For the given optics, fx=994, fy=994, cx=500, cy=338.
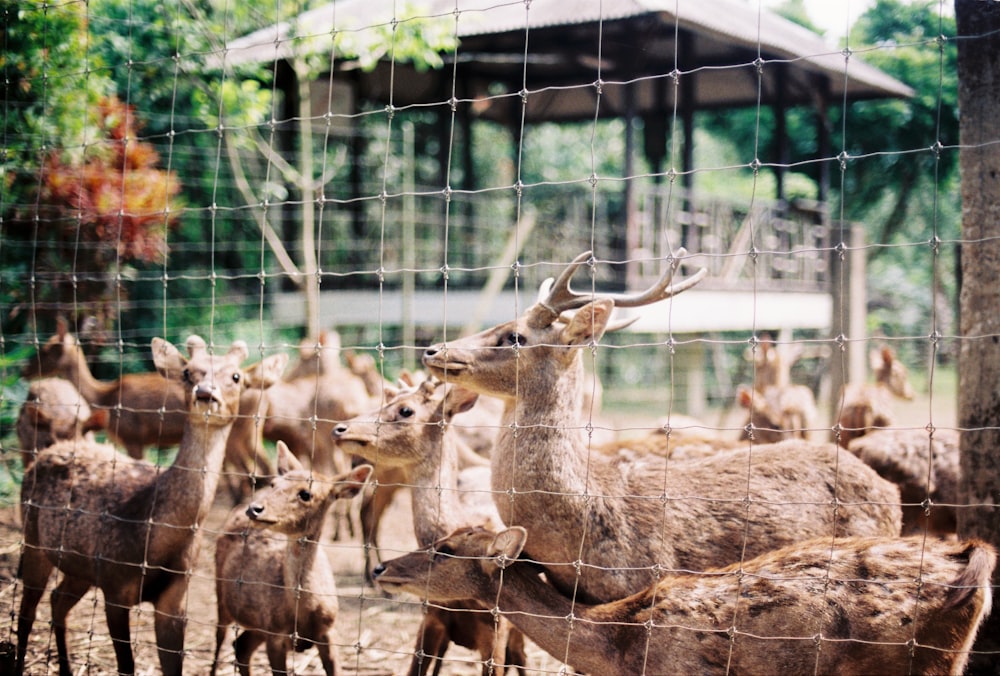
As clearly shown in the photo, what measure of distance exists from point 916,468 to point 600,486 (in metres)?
2.83

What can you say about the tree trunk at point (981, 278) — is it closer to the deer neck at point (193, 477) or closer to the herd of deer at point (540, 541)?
the herd of deer at point (540, 541)

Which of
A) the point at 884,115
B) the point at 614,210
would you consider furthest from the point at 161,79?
the point at 884,115

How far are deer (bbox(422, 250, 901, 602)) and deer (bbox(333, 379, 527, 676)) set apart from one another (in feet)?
1.13

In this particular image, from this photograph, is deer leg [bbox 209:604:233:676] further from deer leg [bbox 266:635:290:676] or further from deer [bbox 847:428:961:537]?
deer [bbox 847:428:961:537]

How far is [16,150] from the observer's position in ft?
22.6

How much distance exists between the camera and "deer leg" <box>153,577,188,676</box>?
4797 mm

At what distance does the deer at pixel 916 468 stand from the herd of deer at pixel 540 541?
4.21 feet

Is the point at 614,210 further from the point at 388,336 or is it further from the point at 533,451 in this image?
the point at 533,451

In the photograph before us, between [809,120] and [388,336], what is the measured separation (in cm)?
1208

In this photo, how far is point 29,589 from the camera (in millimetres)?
5359

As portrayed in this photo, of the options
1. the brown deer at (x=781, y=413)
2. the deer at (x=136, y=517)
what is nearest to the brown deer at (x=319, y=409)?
the deer at (x=136, y=517)

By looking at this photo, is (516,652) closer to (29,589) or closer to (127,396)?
(29,589)

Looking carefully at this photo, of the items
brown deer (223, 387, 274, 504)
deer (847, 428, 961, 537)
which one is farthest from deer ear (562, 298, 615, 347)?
brown deer (223, 387, 274, 504)

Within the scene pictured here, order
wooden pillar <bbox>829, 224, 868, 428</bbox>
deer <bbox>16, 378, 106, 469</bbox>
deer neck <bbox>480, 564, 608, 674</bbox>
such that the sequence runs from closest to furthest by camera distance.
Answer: deer neck <bbox>480, 564, 608, 674</bbox>
deer <bbox>16, 378, 106, 469</bbox>
wooden pillar <bbox>829, 224, 868, 428</bbox>
